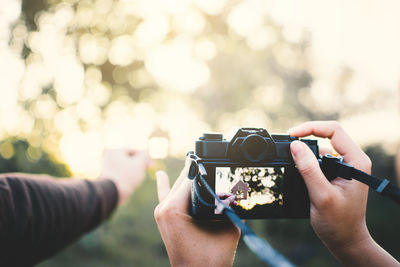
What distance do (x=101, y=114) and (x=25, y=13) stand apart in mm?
1734

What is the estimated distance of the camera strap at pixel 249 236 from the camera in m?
0.58

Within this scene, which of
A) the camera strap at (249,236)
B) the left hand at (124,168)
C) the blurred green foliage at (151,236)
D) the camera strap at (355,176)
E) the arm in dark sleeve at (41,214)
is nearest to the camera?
the camera strap at (249,236)

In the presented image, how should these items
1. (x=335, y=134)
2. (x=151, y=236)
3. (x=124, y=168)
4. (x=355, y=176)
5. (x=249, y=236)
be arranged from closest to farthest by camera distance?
(x=249, y=236) < (x=355, y=176) < (x=335, y=134) < (x=124, y=168) < (x=151, y=236)

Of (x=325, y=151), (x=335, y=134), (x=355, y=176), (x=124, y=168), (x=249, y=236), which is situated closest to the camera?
(x=249, y=236)

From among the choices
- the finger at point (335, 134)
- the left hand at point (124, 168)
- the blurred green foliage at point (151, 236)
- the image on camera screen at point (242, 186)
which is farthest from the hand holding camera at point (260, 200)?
the blurred green foliage at point (151, 236)

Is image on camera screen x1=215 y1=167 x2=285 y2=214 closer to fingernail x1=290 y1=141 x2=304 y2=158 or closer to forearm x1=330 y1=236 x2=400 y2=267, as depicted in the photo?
fingernail x1=290 y1=141 x2=304 y2=158

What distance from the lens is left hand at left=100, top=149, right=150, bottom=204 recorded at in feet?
6.60

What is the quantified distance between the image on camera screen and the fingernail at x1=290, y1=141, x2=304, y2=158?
0.12 metres

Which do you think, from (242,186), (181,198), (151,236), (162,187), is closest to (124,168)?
(162,187)

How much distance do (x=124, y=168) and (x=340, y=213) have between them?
57.0 inches

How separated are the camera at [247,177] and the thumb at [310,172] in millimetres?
54

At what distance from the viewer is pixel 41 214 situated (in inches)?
52.3

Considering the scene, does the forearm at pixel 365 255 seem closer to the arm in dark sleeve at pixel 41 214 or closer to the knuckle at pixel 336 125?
the knuckle at pixel 336 125

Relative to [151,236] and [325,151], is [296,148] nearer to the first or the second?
[325,151]
